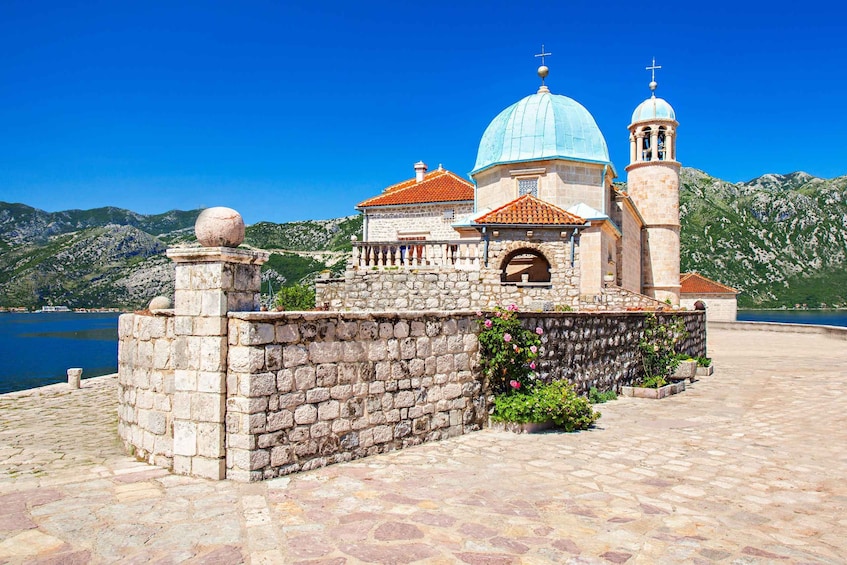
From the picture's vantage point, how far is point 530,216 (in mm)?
17547

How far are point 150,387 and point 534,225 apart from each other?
499 inches

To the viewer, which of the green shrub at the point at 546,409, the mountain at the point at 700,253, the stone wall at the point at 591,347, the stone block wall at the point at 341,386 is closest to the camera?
the stone block wall at the point at 341,386

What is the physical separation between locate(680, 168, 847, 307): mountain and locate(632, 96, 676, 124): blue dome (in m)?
88.6

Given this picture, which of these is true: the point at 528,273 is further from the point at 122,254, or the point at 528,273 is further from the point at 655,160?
the point at 122,254

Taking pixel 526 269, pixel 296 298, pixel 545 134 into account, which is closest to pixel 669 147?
pixel 545 134

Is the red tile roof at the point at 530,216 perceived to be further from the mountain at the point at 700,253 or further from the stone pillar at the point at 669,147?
the mountain at the point at 700,253

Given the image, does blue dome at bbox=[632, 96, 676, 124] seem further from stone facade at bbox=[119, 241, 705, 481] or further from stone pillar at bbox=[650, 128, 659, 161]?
stone facade at bbox=[119, 241, 705, 481]

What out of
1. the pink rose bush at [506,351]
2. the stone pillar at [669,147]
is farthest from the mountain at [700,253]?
the pink rose bush at [506,351]

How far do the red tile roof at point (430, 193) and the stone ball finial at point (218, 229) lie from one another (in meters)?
22.4

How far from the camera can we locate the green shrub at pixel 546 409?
26.9ft

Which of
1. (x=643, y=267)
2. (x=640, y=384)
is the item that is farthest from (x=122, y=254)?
(x=640, y=384)

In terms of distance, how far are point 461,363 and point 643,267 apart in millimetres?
26680

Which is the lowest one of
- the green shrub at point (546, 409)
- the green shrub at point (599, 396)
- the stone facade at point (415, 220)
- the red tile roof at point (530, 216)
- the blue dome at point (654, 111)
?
the green shrub at point (599, 396)

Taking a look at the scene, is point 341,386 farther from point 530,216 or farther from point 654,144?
point 654,144
